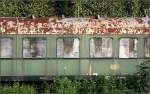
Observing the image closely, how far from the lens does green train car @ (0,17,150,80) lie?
45.4 ft

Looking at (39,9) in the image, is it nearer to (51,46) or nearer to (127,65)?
(51,46)

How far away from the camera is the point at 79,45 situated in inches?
555

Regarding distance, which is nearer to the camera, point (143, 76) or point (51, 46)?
point (143, 76)

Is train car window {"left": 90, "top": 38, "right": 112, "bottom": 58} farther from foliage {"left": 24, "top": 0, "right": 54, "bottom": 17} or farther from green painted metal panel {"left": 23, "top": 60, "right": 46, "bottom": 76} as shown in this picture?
foliage {"left": 24, "top": 0, "right": 54, "bottom": 17}

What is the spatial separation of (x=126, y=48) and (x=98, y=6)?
679 centimetres

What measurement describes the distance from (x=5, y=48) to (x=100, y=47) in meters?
2.51

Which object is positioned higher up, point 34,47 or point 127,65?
point 34,47

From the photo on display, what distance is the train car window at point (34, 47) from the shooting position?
13.9 metres

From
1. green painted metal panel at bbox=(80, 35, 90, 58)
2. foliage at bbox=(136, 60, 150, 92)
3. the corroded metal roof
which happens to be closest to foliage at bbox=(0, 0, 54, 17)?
the corroded metal roof

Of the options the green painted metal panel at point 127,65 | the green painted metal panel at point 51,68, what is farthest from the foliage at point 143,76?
the green painted metal panel at point 51,68

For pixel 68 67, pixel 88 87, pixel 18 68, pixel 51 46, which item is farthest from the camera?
pixel 51 46

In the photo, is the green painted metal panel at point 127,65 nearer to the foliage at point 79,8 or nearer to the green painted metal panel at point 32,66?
the green painted metal panel at point 32,66

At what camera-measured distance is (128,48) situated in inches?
558

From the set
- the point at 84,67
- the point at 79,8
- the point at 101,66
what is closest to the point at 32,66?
the point at 84,67
